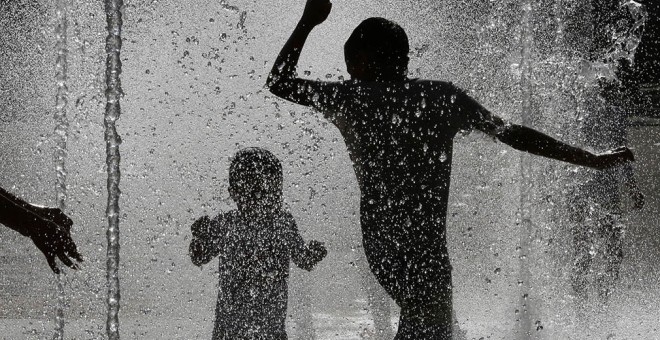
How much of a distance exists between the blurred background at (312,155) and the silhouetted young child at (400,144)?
6.51 ft

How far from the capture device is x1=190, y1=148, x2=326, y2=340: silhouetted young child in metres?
2.76

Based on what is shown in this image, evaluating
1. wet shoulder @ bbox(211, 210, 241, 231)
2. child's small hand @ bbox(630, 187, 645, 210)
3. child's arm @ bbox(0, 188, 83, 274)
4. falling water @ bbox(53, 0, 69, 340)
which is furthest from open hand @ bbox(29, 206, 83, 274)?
falling water @ bbox(53, 0, 69, 340)

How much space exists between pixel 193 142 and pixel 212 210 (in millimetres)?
594

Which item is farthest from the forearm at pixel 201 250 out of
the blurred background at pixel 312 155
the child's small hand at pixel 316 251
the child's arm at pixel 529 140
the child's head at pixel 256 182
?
the blurred background at pixel 312 155

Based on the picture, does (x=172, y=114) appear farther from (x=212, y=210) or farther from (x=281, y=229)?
(x=281, y=229)

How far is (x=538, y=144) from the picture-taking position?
8.20 feet

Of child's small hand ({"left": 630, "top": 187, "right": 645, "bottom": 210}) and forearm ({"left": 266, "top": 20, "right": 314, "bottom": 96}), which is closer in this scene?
forearm ({"left": 266, "top": 20, "right": 314, "bottom": 96})

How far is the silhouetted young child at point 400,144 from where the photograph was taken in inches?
91.8

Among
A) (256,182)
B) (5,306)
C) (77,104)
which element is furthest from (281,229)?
(77,104)

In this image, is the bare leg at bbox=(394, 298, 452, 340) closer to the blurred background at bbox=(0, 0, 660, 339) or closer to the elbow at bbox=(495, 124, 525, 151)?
the elbow at bbox=(495, 124, 525, 151)

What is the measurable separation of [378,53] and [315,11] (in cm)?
20

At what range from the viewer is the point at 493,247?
6.42m

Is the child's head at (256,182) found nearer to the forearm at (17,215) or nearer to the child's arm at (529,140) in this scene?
the child's arm at (529,140)

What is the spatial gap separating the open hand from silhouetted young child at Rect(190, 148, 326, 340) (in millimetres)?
741
